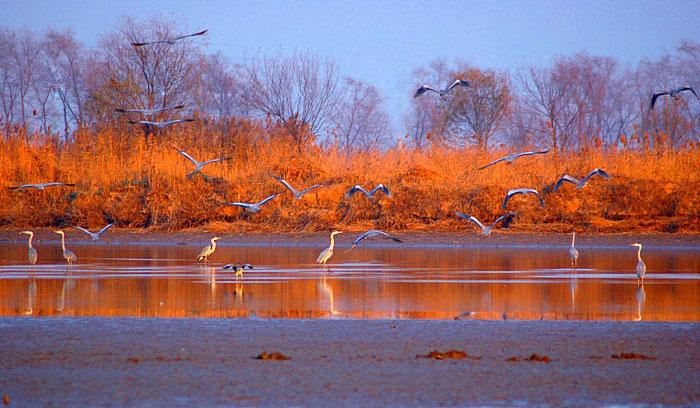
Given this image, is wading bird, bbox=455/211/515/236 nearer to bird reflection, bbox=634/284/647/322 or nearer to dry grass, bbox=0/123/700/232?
dry grass, bbox=0/123/700/232

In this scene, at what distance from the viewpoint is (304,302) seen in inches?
521

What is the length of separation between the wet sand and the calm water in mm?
1186

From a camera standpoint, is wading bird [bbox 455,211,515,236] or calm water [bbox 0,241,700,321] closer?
calm water [bbox 0,241,700,321]

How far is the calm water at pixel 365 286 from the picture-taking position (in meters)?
12.2

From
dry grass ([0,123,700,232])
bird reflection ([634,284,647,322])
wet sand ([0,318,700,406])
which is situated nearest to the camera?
wet sand ([0,318,700,406])

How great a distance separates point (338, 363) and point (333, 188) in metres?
21.9

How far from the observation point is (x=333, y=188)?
1197 inches

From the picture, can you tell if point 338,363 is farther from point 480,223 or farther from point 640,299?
point 480,223

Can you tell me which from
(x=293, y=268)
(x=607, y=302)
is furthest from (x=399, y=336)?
(x=293, y=268)

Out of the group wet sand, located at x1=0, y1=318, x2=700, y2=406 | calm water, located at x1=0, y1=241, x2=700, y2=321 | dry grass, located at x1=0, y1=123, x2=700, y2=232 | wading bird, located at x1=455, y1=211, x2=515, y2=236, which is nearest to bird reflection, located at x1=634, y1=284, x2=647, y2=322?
calm water, located at x1=0, y1=241, x2=700, y2=321

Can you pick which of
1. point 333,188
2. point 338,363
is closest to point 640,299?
point 338,363

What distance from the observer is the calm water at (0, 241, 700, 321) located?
1223 centimetres

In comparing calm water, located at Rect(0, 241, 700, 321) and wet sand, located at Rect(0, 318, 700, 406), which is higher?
calm water, located at Rect(0, 241, 700, 321)

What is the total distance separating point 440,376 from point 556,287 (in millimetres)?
7651
